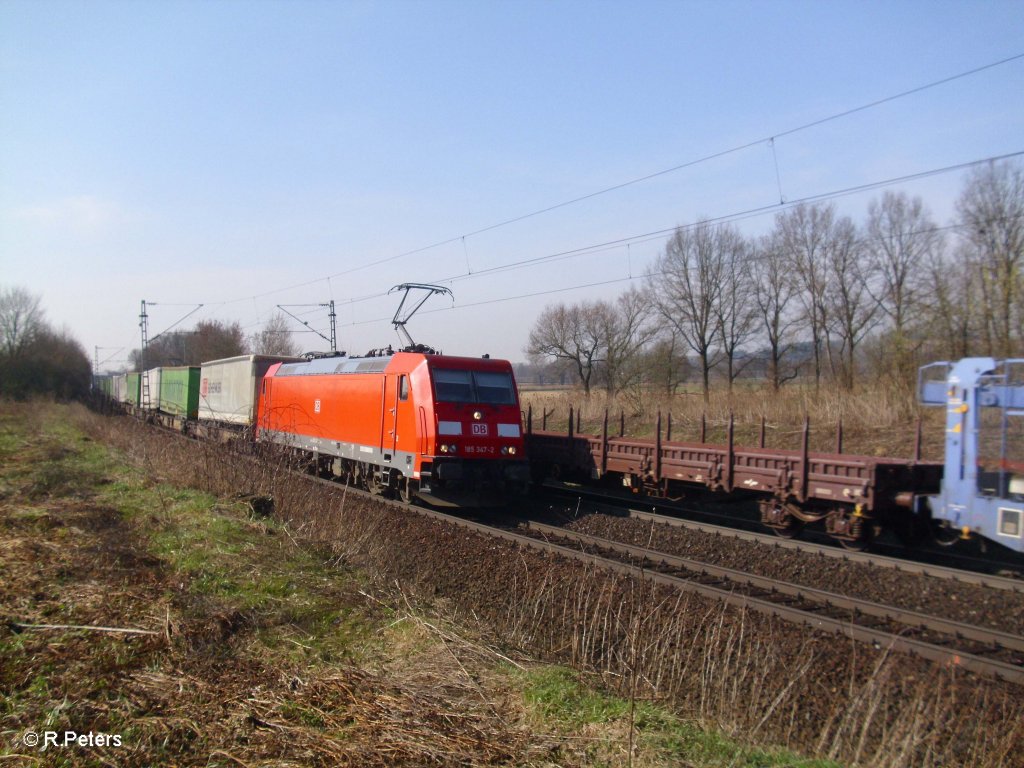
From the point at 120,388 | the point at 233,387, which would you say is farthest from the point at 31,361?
the point at 233,387

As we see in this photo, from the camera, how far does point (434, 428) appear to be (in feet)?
42.3

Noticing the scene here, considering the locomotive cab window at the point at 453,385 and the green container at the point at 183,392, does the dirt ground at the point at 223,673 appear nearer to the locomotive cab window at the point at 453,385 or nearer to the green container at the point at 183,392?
the locomotive cab window at the point at 453,385

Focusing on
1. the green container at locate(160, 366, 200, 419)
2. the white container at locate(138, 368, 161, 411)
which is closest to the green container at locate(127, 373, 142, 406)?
the white container at locate(138, 368, 161, 411)

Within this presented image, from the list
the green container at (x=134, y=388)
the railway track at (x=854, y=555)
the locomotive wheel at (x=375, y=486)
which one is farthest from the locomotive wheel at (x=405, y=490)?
the green container at (x=134, y=388)

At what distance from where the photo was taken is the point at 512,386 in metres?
14.6

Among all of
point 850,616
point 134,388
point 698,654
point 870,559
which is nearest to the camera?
point 698,654

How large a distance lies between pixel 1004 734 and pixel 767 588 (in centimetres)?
367

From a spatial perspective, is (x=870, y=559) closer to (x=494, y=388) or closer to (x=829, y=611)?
(x=829, y=611)

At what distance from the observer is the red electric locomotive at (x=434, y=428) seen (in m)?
13.1

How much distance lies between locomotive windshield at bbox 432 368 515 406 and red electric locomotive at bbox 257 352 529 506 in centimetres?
2

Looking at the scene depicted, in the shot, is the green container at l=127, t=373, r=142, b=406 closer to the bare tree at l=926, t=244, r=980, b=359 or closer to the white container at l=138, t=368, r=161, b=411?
the white container at l=138, t=368, r=161, b=411

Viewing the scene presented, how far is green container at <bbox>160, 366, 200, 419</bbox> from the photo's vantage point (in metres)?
30.0

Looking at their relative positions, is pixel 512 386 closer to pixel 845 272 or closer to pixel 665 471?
pixel 665 471

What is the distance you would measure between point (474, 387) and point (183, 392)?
70.8 feet
